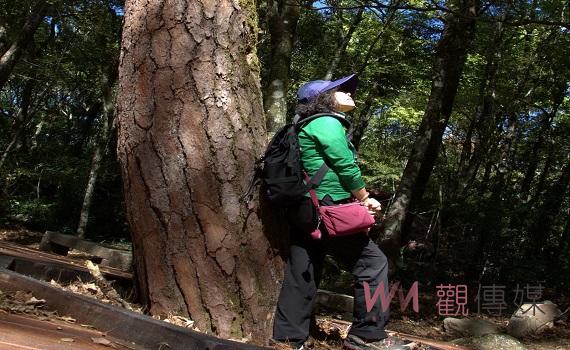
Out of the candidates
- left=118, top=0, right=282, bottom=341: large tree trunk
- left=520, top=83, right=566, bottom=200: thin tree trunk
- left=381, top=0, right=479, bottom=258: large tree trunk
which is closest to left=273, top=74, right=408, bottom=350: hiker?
left=118, top=0, right=282, bottom=341: large tree trunk

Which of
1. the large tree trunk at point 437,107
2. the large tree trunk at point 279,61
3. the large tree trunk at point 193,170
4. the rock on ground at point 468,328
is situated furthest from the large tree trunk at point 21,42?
the large tree trunk at point 193,170

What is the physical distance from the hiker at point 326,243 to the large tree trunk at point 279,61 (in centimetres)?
475

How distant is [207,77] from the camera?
129 inches

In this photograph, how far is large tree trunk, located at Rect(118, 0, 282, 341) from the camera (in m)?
3.20

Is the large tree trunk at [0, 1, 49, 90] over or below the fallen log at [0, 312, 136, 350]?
over

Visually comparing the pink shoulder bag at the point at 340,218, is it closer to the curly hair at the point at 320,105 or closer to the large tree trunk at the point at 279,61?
the curly hair at the point at 320,105

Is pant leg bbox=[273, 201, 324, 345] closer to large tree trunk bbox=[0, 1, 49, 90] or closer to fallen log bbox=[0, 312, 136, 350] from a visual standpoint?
fallen log bbox=[0, 312, 136, 350]

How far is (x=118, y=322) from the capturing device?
267 cm

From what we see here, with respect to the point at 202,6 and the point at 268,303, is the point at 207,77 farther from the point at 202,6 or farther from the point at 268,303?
the point at 268,303

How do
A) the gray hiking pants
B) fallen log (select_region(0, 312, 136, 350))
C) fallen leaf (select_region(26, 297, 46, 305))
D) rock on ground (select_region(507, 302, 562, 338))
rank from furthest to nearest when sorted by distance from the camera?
rock on ground (select_region(507, 302, 562, 338))
the gray hiking pants
fallen leaf (select_region(26, 297, 46, 305))
fallen log (select_region(0, 312, 136, 350))

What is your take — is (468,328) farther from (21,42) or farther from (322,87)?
(21,42)

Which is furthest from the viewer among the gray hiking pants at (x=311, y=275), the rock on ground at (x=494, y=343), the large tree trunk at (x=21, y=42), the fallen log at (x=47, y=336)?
the large tree trunk at (x=21, y=42)

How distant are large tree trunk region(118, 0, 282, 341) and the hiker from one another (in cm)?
16

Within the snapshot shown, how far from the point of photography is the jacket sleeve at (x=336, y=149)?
332cm
